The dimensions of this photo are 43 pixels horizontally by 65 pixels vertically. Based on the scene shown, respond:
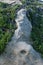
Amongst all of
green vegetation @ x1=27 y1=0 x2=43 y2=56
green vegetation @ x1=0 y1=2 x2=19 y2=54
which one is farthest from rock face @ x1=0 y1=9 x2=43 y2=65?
green vegetation @ x1=27 y1=0 x2=43 y2=56

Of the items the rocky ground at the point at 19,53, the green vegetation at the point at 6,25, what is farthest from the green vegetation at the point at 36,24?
the green vegetation at the point at 6,25

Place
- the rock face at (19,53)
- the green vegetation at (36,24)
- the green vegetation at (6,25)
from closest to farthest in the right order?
the rock face at (19,53) → the green vegetation at (6,25) → the green vegetation at (36,24)

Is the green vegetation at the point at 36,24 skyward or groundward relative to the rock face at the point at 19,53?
groundward

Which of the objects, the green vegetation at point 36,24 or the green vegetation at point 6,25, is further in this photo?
the green vegetation at point 36,24

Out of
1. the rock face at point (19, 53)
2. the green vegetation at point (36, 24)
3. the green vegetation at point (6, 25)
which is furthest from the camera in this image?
the green vegetation at point (36, 24)

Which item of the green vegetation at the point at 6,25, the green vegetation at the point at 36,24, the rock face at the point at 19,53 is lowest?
the green vegetation at the point at 36,24

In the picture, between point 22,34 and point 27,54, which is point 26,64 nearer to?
point 27,54

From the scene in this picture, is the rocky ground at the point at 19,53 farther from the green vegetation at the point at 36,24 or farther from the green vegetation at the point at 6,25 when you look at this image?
the green vegetation at the point at 36,24

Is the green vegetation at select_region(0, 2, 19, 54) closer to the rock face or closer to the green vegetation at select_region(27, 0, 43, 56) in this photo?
the rock face
